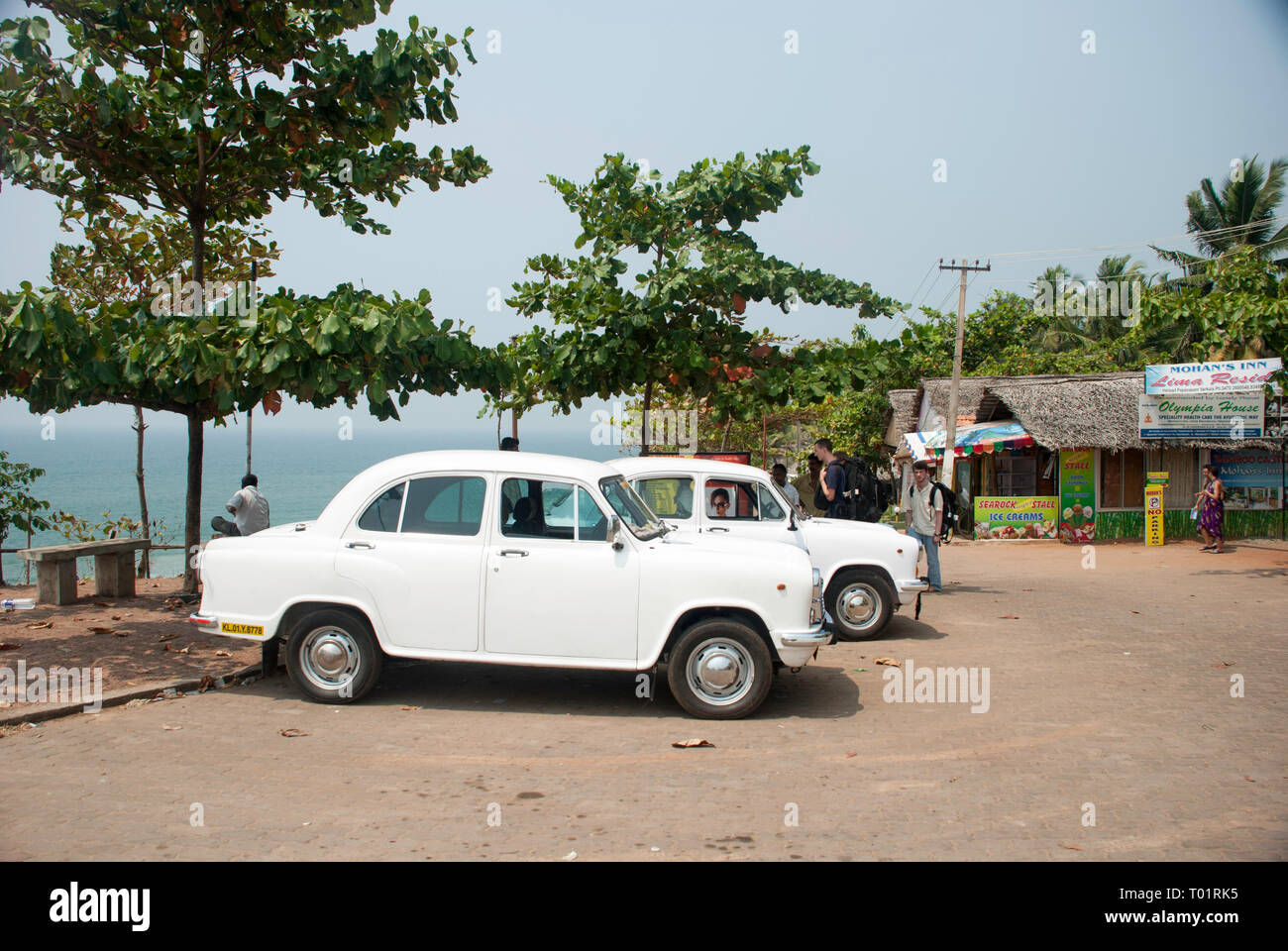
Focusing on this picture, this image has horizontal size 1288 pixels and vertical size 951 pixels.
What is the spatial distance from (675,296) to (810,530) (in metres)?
3.43

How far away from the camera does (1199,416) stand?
23.0 m

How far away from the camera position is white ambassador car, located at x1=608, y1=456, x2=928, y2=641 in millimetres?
10359

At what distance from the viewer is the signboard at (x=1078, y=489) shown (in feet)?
77.6

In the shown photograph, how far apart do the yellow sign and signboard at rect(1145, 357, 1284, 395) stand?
230cm

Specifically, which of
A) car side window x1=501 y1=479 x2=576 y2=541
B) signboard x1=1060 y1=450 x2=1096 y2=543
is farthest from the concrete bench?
signboard x1=1060 y1=450 x2=1096 y2=543

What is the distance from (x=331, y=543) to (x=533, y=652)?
1738mm

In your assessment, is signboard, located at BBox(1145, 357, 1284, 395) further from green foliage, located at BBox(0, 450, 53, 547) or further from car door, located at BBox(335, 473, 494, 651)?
green foliage, located at BBox(0, 450, 53, 547)

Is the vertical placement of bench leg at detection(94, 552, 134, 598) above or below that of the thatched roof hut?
below

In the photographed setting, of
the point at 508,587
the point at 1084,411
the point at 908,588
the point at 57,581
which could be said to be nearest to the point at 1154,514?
the point at 1084,411

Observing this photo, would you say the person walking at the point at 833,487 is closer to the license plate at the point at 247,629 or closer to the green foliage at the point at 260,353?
the green foliage at the point at 260,353

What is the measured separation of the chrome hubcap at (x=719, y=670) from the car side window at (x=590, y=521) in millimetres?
1090

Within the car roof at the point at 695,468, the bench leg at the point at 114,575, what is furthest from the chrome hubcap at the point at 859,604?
the bench leg at the point at 114,575

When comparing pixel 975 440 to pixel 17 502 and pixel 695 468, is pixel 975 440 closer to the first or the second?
pixel 695 468

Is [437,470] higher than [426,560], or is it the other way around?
[437,470]
